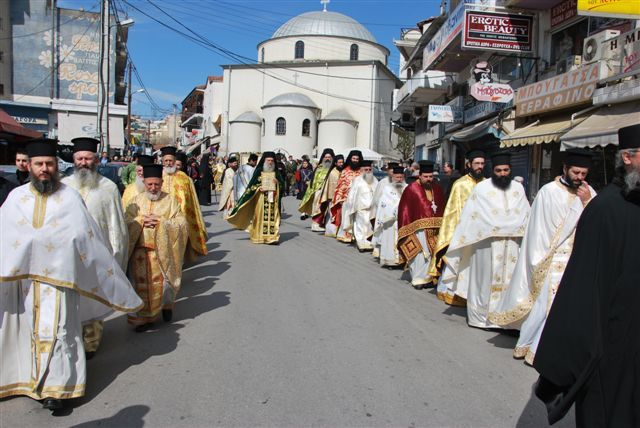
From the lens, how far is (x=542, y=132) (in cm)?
1353

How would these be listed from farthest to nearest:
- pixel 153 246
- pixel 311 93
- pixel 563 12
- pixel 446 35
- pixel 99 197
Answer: pixel 311 93, pixel 446 35, pixel 563 12, pixel 153 246, pixel 99 197

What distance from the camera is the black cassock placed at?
2639mm

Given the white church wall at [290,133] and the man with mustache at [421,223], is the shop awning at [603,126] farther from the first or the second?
the white church wall at [290,133]

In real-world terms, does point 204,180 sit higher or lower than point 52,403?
higher

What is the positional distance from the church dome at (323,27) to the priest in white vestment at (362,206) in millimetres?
46782

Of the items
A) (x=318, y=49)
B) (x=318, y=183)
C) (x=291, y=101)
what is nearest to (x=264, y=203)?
(x=318, y=183)

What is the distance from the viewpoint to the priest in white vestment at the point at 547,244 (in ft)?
16.5

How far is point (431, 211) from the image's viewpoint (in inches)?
344

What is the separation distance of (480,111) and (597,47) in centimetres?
710

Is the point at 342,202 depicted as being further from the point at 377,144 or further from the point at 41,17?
the point at 377,144

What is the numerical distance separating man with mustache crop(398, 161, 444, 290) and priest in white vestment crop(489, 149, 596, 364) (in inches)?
128

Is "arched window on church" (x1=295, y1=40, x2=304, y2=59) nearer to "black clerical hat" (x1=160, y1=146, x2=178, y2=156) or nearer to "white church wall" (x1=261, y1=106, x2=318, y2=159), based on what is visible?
"white church wall" (x1=261, y1=106, x2=318, y2=159)

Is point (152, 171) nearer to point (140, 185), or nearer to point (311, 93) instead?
point (140, 185)

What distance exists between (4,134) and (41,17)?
2657 centimetres
